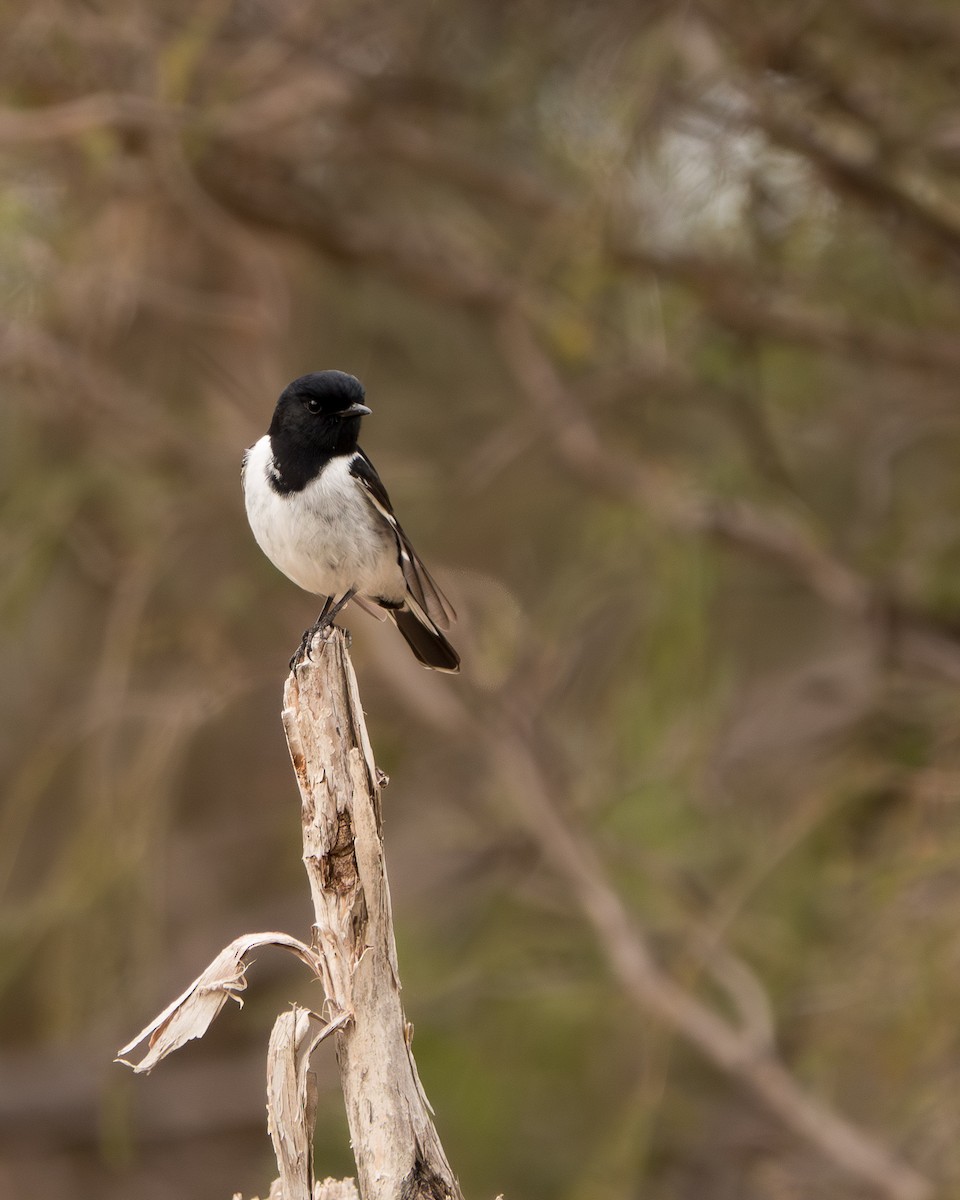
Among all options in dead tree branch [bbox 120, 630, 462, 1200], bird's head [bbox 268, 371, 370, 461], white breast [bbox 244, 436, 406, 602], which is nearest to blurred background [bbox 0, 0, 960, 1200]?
bird's head [bbox 268, 371, 370, 461]

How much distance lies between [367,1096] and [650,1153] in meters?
4.52

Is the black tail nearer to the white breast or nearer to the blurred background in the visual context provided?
the white breast

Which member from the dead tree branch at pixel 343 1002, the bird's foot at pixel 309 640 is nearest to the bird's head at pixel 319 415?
the bird's foot at pixel 309 640

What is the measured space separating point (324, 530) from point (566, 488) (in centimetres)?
341

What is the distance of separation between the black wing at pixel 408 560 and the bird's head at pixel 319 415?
0.08 metres

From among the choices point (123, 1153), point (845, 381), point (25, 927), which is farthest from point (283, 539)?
point (845, 381)

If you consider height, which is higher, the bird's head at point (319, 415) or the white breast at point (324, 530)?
the bird's head at point (319, 415)

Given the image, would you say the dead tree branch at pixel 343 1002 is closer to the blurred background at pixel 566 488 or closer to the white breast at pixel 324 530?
the white breast at pixel 324 530

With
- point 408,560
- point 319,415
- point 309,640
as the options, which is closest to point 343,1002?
point 309,640

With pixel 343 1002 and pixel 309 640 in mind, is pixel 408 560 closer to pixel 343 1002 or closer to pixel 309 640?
pixel 309 640

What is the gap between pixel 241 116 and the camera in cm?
474

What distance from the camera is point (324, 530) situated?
3424 millimetres

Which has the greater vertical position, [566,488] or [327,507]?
[566,488]

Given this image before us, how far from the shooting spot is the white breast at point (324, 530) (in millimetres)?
3410
